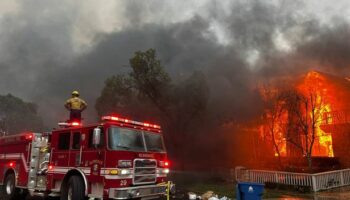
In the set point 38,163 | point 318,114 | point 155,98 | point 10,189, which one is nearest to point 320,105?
point 318,114

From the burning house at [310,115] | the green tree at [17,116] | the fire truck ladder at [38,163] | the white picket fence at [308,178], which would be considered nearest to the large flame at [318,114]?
the burning house at [310,115]

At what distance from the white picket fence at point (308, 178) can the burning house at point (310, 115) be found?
3.03 metres

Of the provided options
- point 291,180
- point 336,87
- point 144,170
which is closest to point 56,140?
point 144,170

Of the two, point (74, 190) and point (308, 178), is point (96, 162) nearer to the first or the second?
point (74, 190)

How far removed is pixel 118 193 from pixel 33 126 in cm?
5718

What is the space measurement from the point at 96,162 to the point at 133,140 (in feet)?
3.66

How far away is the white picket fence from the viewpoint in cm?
1453

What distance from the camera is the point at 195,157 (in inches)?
1150

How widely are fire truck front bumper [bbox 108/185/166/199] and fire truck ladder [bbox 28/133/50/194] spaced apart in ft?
10.1

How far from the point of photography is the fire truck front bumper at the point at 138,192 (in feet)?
26.7

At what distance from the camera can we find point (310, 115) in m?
20.8

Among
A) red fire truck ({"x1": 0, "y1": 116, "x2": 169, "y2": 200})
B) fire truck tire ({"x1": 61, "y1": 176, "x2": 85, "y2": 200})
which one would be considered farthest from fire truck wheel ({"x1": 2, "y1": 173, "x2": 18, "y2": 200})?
fire truck tire ({"x1": 61, "y1": 176, "x2": 85, "y2": 200})

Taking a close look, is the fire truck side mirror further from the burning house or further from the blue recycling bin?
Result: the burning house

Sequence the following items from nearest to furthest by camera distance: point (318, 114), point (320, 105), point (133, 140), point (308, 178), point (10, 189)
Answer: point (133, 140) → point (10, 189) → point (308, 178) → point (320, 105) → point (318, 114)
